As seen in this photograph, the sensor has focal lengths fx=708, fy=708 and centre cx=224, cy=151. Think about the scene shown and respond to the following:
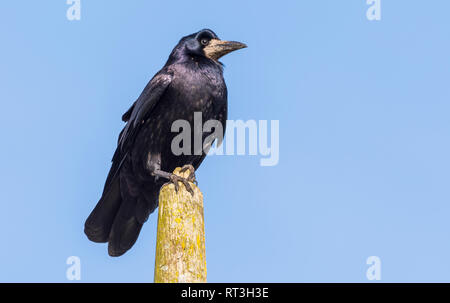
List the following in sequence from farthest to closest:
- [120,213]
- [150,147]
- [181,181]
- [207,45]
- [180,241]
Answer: [207,45] < [120,213] < [150,147] < [181,181] < [180,241]

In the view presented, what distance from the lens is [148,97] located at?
7.15 m

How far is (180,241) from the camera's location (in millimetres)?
4695

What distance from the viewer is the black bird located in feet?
23.2

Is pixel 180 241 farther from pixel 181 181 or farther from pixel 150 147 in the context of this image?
pixel 150 147

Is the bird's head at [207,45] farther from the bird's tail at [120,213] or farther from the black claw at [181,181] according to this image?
the black claw at [181,181]

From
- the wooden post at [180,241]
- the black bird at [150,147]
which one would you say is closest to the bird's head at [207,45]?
the black bird at [150,147]

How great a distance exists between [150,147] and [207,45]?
4.80 ft

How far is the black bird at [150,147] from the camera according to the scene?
279 inches

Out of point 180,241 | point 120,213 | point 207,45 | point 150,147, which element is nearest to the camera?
point 180,241

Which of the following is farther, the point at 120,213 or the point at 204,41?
the point at 204,41

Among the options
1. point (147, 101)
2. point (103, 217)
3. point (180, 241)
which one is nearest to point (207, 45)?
point (147, 101)

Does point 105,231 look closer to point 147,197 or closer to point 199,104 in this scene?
point 147,197

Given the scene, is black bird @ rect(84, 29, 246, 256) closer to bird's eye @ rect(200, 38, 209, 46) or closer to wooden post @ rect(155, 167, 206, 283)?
bird's eye @ rect(200, 38, 209, 46)
